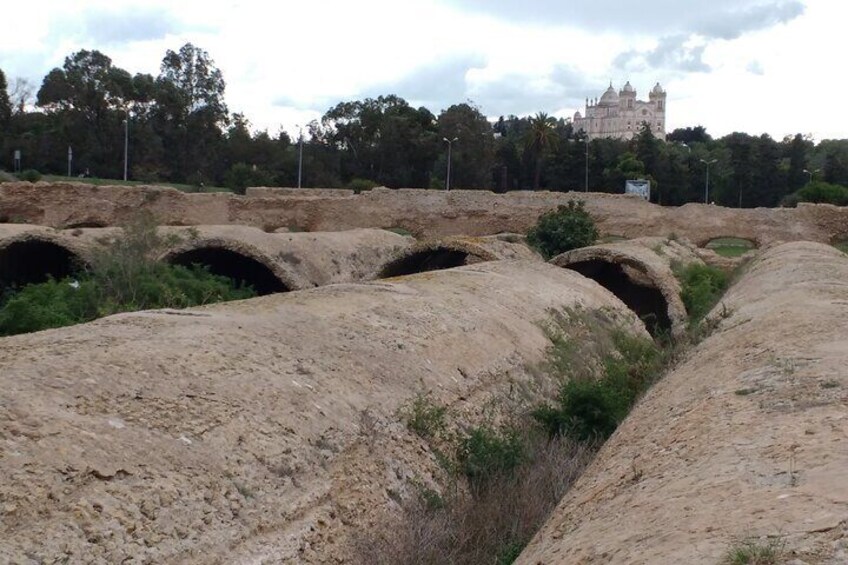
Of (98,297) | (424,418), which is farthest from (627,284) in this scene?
(424,418)

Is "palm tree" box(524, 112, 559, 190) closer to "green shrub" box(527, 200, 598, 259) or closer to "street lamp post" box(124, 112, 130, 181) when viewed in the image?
"street lamp post" box(124, 112, 130, 181)

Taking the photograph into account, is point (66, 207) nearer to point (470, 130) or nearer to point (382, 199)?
point (382, 199)

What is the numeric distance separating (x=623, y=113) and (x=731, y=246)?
5107 inches

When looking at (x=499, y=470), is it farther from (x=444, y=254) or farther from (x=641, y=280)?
(x=641, y=280)

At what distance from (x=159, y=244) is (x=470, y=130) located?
4154cm

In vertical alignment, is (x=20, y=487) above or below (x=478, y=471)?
above

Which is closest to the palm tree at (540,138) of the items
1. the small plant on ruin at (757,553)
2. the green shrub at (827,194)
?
the green shrub at (827,194)

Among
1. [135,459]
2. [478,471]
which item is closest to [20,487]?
[135,459]

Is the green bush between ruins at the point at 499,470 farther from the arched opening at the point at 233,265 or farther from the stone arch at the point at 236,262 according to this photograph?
the arched opening at the point at 233,265

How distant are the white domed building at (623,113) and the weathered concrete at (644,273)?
132 metres

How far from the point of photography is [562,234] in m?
24.0

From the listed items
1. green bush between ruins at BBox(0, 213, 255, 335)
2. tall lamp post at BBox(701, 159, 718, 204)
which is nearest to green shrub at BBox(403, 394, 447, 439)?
green bush between ruins at BBox(0, 213, 255, 335)

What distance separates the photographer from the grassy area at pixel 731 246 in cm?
3356

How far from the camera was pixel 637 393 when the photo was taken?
10023 mm
